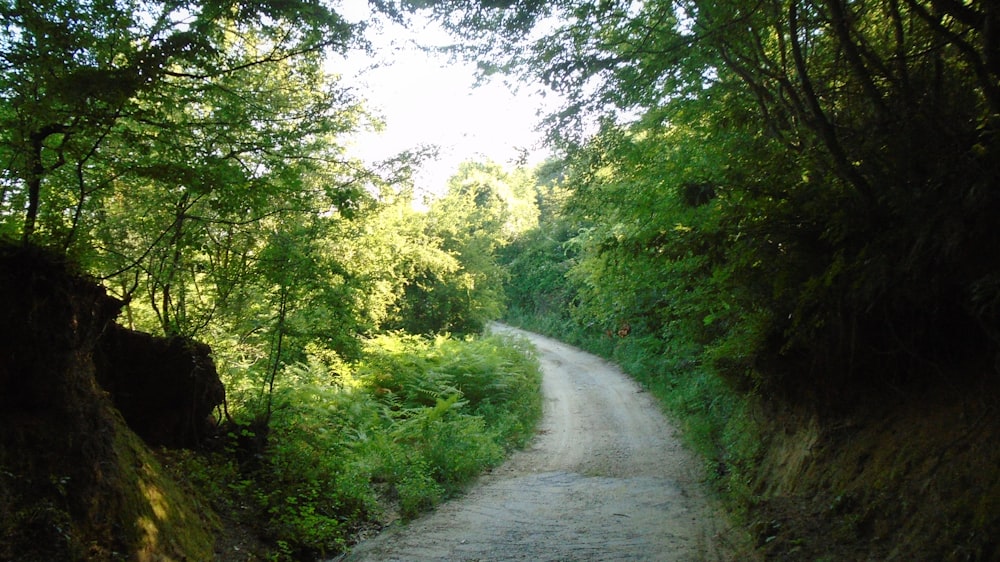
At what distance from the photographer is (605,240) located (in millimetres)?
8180

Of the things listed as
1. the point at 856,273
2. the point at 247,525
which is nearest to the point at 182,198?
the point at 247,525

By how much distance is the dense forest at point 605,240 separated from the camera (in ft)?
15.0

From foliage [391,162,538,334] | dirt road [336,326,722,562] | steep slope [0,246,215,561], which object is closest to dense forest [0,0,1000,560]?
steep slope [0,246,215,561]

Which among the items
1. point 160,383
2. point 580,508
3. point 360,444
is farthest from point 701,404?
point 160,383

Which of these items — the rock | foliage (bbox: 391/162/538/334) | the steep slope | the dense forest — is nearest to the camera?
the steep slope

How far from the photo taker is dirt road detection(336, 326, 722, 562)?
7.00 meters

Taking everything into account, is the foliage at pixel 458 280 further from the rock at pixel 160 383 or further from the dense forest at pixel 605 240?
the rock at pixel 160 383

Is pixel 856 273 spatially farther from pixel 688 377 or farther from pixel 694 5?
pixel 688 377

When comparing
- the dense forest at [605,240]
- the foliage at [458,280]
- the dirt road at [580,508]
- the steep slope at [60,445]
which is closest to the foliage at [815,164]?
the dense forest at [605,240]

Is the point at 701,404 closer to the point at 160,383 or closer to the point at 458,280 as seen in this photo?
the point at 458,280

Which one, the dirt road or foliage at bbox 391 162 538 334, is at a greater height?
foliage at bbox 391 162 538 334

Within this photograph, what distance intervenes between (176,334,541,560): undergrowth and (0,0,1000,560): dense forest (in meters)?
0.06

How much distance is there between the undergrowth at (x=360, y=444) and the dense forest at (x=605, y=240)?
59mm

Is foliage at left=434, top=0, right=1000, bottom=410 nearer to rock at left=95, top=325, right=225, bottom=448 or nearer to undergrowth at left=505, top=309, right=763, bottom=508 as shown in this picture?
undergrowth at left=505, top=309, right=763, bottom=508
